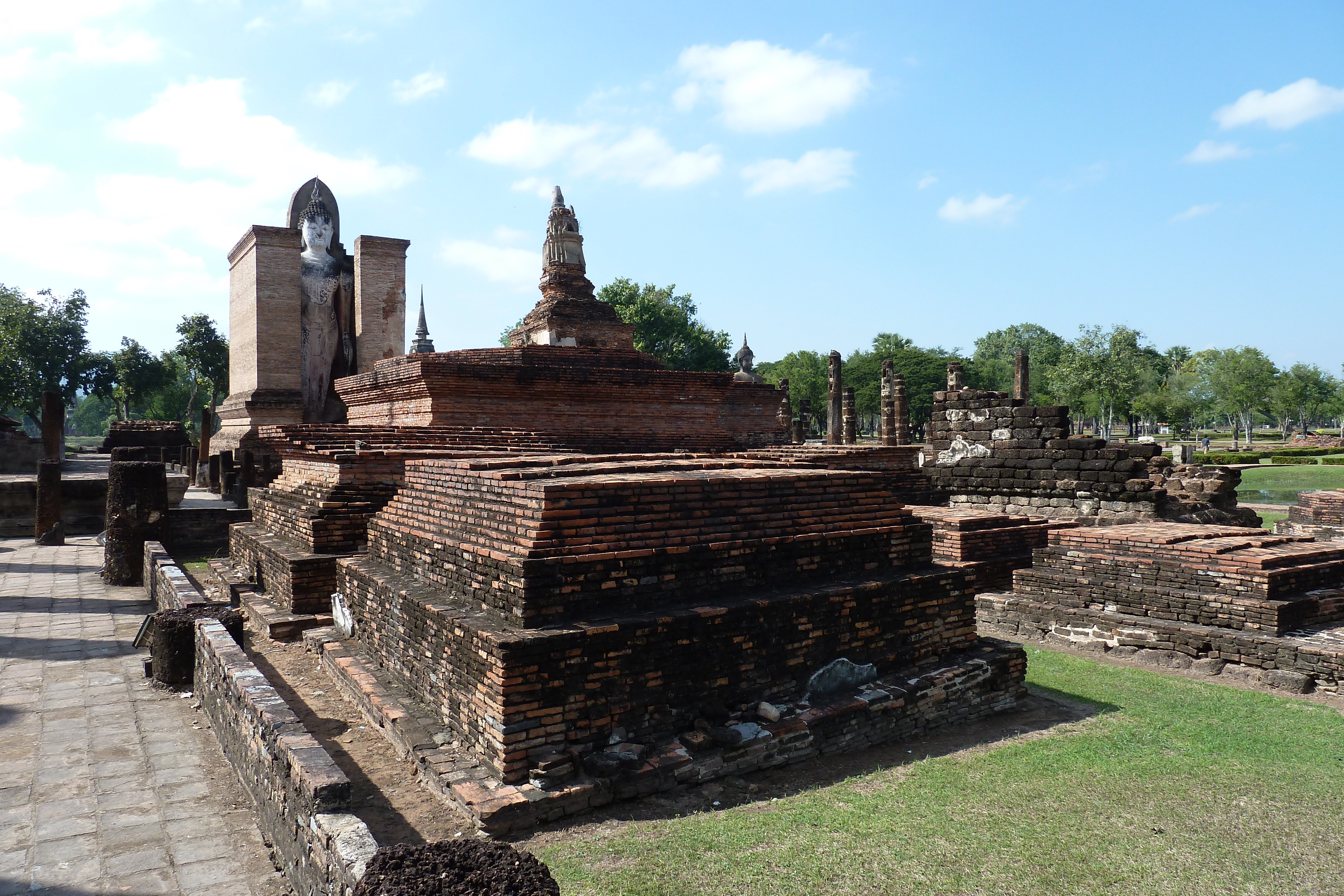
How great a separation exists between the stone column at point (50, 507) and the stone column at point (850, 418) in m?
22.3

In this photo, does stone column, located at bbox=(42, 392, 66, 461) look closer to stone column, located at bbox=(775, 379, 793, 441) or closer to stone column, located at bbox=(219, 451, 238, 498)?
stone column, located at bbox=(219, 451, 238, 498)

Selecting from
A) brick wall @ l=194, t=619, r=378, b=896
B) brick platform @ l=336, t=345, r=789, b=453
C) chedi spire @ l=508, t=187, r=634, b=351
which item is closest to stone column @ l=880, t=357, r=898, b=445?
chedi spire @ l=508, t=187, r=634, b=351

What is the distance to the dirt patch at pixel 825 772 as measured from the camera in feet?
11.4

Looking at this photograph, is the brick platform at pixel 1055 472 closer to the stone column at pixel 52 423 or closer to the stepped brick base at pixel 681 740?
the stepped brick base at pixel 681 740

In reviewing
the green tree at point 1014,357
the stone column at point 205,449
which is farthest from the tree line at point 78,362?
the green tree at point 1014,357

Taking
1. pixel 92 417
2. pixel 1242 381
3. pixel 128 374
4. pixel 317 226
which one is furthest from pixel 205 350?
pixel 92 417

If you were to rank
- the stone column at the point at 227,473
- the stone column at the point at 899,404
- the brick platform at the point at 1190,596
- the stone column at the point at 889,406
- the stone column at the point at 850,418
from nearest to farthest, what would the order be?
the brick platform at the point at 1190,596 < the stone column at the point at 227,473 < the stone column at the point at 899,404 < the stone column at the point at 889,406 < the stone column at the point at 850,418

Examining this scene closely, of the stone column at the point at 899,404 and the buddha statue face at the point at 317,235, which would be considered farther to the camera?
the stone column at the point at 899,404

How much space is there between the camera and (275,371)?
1415 cm

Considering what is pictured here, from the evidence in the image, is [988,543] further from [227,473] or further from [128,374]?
[128,374]

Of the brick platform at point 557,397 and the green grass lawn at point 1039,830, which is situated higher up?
the brick platform at point 557,397

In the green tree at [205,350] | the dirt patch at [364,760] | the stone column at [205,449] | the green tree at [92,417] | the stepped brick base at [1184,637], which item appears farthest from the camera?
the green tree at [92,417]

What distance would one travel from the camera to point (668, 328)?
4681 centimetres

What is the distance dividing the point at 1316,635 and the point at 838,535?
3712mm
